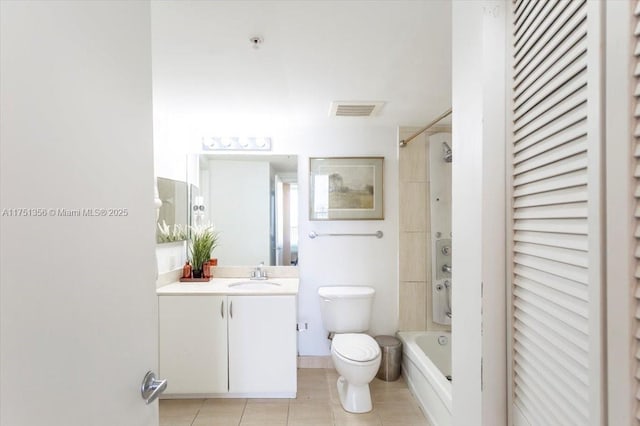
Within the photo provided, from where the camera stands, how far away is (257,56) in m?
1.67

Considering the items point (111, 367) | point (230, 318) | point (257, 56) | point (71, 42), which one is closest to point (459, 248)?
point (111, 367)

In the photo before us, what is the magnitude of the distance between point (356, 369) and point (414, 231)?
135 centimetres

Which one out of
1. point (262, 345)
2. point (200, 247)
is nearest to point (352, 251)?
point (262, 345)

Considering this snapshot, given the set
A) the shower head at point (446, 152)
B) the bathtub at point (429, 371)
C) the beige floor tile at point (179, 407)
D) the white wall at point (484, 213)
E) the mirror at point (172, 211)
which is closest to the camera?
the white wall at point (484, 213)

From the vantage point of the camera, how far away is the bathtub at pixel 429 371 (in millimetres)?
1967

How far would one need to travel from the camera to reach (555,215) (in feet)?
2.10

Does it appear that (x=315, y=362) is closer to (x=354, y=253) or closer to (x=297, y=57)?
(x=354, y=253)

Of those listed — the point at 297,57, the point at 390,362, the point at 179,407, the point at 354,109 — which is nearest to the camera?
the point at 297,57

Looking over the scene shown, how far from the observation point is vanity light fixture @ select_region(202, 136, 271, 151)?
2.96 m

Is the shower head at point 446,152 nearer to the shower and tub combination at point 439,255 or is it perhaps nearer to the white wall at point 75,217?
the shower and tub combination at point 439,255

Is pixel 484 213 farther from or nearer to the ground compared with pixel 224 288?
farther from the ground

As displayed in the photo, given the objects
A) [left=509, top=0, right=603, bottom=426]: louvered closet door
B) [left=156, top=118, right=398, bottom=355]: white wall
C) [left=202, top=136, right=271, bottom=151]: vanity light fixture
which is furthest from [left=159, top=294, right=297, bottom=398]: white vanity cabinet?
[left=509, top=0, right=603, bottom=426]: louvered closet door

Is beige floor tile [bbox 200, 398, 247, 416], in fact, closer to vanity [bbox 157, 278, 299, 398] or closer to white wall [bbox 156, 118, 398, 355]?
vanity [bbox 157, 278, 299, 398]

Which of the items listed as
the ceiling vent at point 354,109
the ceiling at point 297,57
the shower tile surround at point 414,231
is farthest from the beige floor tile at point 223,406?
the ceiling vent at point 354,109
